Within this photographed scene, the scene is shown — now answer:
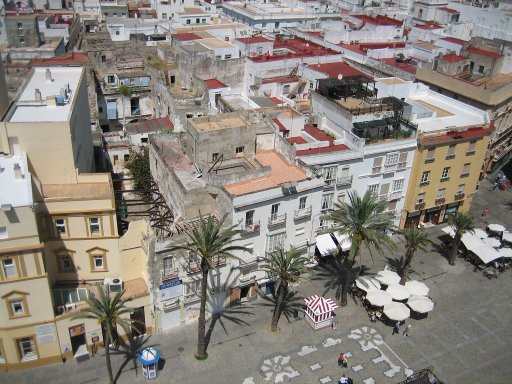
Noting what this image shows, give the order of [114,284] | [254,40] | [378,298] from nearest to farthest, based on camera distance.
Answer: [114,284] < [378,298] < [254,40]

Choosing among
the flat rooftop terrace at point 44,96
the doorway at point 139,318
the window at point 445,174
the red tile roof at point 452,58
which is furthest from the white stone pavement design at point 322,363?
the red tile roof at point 452,58

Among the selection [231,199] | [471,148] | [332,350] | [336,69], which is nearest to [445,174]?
[471,148]

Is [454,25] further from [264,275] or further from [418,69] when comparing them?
[264,275]

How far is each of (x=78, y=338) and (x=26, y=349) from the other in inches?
167

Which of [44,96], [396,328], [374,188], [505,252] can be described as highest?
[44,96]

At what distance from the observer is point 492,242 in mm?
60969

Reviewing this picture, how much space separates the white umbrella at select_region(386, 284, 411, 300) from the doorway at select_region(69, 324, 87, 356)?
29.2m

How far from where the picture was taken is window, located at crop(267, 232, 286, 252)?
163 feet

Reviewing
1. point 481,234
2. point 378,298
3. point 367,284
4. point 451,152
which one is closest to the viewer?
point 378,298

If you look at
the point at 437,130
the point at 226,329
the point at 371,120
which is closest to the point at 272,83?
the point at 371,120

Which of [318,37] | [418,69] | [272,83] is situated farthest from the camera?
[318,37]

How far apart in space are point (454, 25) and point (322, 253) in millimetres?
73510

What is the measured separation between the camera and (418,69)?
77.9m

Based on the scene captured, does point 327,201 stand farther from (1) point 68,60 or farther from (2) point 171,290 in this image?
(1) point 68,60
